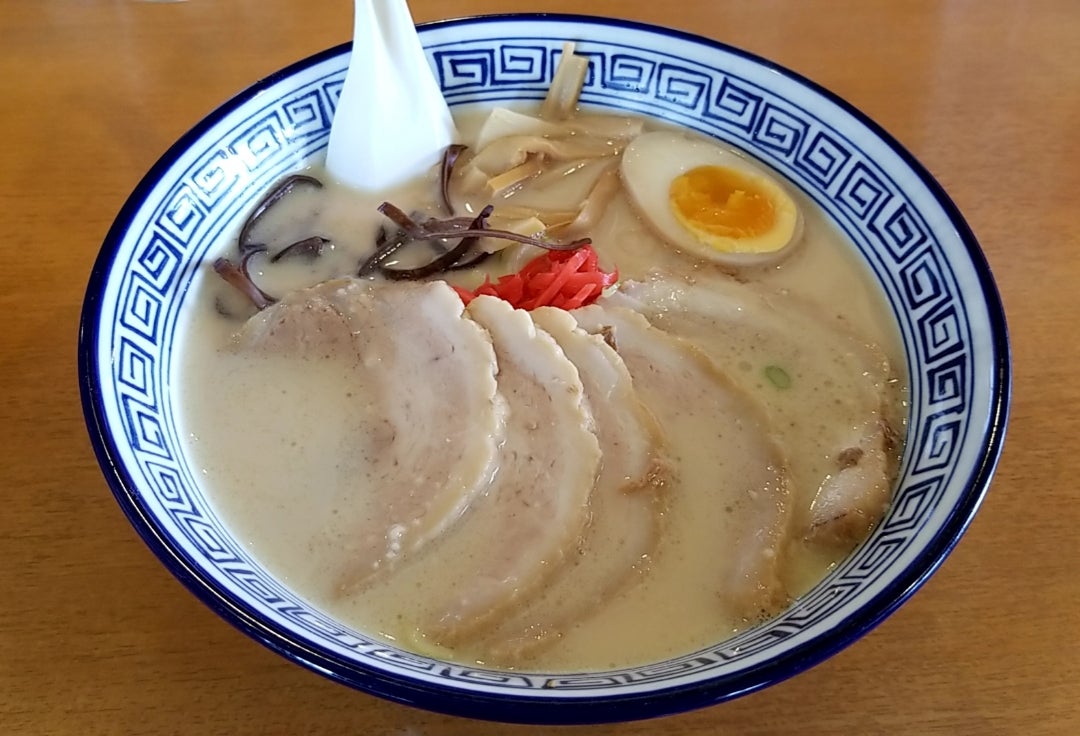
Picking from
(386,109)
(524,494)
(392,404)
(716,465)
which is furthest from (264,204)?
(716,465)

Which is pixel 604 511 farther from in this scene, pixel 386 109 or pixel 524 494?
pixel 386 109

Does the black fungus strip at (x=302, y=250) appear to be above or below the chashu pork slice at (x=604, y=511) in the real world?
above

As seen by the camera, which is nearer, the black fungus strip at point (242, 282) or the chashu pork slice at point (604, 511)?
the chashu pork slice at point (604, 511)

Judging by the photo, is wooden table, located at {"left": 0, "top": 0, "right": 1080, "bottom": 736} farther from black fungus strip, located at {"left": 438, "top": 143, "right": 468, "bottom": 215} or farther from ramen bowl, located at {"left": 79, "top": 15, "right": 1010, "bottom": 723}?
black fungus strip, located at {"left": 438, "top": 143, "right": 468, "bottom": 215}

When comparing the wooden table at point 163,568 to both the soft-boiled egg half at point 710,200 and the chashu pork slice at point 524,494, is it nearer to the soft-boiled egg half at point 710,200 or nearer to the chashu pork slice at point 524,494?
the chashu pork slice at point 524,494

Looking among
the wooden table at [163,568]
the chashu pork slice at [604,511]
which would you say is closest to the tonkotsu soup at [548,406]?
the chashu pork slice at [604,511]

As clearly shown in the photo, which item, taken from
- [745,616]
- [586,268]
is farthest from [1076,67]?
[745,616]

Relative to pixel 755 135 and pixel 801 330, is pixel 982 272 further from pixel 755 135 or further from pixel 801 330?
pixel 755 135
